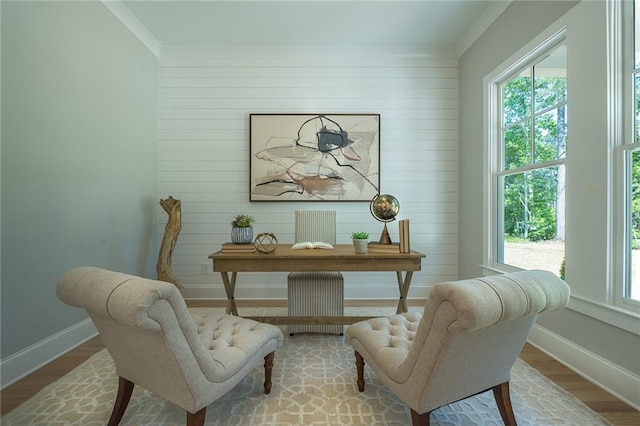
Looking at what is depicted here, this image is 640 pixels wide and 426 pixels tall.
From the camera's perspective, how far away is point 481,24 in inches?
114

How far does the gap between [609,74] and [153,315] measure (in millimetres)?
2676

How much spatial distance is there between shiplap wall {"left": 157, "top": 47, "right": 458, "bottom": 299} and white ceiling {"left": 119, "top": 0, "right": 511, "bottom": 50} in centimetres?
14

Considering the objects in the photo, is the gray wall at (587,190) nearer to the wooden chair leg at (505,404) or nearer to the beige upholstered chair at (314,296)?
the wooden chair leg at (505,404)

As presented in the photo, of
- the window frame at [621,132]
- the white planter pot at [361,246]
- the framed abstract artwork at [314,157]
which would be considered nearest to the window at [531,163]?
the window frame at [621,132]

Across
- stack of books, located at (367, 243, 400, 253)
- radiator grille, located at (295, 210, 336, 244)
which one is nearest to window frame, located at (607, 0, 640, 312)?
stack of books, located at (367, 243, 400, 253)

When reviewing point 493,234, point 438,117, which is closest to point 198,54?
point 438,117

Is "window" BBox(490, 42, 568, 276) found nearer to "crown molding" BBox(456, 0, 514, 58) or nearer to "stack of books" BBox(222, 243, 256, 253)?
"crown molding" BBox(456, 0, 514, 58)

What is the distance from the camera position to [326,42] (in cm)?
329

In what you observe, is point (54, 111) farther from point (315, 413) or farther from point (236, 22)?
point (315, 413)

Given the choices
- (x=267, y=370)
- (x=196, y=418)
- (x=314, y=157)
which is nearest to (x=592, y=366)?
(x=267, y=370)

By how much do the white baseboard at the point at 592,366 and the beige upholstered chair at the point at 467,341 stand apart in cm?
84

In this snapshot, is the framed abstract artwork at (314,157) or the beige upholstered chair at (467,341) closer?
the beige upholstered chair at (467,341)

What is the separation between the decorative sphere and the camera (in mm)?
2215

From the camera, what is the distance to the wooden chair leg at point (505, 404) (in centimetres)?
133
